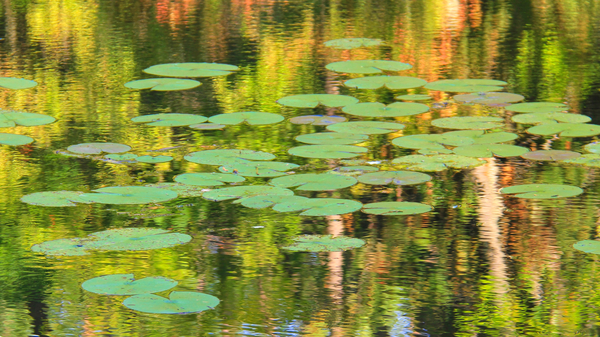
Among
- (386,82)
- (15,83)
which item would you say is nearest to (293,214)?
(386,82)

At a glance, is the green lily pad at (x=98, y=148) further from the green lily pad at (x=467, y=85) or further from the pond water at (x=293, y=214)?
the green lily pad at (x=467, y=85)

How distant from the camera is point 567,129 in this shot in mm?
4543

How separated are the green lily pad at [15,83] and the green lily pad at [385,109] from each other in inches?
82.2

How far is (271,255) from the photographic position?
315 cm

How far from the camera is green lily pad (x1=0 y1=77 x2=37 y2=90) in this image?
220 inches

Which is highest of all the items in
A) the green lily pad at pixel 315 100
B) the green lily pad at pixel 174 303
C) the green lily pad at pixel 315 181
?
the green lily pad at pixel 315 100

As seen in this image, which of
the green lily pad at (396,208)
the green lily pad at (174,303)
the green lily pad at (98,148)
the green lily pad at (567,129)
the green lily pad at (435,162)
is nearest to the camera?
the green lily pad at (174,303)

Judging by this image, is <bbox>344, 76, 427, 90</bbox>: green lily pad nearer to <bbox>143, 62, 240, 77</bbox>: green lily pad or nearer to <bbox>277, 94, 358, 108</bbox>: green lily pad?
<bbox>277, 94, 358, 108</bbox>: green lily pad

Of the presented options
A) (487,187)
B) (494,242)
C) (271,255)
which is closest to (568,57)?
(487,187)

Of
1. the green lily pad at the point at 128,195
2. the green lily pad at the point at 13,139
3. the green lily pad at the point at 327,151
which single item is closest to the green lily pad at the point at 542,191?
the green lily pad at the point at 327,151

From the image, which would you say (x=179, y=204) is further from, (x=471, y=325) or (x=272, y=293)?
(x=471, y=325)

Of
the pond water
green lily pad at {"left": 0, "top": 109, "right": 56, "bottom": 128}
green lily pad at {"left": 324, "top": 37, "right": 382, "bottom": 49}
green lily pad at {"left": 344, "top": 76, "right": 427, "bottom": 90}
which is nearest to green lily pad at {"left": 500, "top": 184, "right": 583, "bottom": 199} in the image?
the pond water

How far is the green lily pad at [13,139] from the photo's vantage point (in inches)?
177

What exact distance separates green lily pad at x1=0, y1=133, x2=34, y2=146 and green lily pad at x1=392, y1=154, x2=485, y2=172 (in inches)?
73.8
